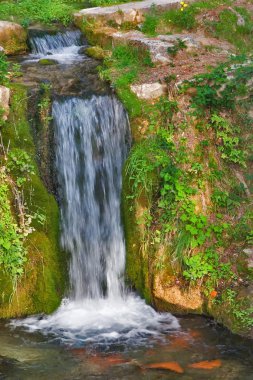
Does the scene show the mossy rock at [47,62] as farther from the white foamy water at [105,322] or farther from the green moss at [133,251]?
the white foamy water at [105,322]

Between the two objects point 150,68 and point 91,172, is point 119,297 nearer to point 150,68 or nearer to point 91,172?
point 91,172

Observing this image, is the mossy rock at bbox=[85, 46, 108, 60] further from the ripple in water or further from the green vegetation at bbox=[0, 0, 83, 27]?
the ripple in water

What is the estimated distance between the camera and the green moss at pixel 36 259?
651 centimetres

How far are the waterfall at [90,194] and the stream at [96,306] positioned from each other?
0.01 metres

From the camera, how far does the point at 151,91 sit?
797 cm

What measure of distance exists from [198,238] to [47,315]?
2.35 meters

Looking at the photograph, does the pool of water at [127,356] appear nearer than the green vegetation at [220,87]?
Yes

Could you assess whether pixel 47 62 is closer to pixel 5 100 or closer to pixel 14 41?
pixel 14 41

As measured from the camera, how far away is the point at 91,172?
7402 mm

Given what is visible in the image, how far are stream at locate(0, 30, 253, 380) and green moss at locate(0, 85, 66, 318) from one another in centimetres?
17

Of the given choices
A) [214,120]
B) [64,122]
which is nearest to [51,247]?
[64,122]

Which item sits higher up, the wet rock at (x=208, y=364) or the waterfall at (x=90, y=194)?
the waterfall at (x=90, y=194)

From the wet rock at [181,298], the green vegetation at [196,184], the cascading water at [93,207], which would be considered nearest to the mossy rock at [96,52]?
the cascading water at [93,207]

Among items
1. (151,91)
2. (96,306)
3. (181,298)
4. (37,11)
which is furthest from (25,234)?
(37,11)
